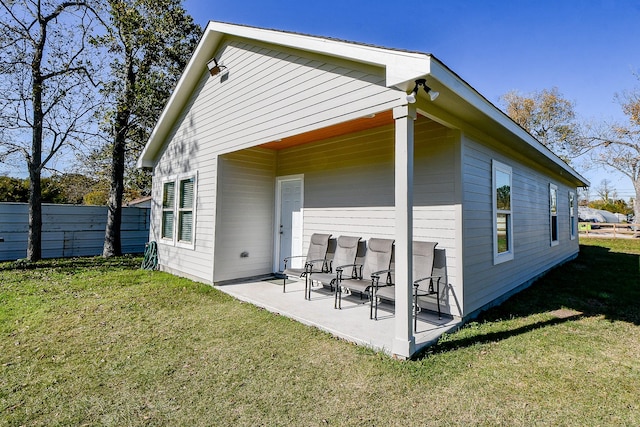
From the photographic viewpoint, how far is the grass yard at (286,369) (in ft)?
7.86

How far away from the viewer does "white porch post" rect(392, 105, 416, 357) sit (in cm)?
321

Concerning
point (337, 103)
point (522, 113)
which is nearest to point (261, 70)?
point (337, 103)

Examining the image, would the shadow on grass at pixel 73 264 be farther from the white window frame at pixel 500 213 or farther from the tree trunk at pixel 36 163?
the white window frame at pixel 500 213

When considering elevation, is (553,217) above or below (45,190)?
below

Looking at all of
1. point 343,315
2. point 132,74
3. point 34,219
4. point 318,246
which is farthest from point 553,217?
point 34,219

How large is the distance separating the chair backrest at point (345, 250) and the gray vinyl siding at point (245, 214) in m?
1.96

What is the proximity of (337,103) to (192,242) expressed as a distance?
15.1ft

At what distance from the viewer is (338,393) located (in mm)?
2656

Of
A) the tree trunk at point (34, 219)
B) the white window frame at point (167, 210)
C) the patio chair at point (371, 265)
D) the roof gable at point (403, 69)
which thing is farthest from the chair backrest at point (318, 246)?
the tree trunk at point (34, 219)

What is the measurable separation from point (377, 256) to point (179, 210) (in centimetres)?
499

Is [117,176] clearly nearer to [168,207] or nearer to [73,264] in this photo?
[73,264]

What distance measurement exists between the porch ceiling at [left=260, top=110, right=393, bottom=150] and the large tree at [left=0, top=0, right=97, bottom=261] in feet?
23.1

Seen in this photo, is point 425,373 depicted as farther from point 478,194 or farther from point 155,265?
point 155,265

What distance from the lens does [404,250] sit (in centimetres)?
322
